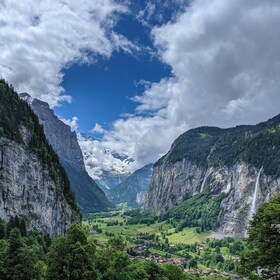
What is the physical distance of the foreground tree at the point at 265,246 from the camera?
1324 inches

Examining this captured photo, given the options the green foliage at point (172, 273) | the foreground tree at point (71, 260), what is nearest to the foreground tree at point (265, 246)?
the foreground tree at point (71, 260)

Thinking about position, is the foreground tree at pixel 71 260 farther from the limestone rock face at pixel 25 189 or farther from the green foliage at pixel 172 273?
the limestone rock face at pixel 25 189

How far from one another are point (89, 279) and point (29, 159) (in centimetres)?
13909

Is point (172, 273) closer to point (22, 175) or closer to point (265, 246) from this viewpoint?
point (265, 246)

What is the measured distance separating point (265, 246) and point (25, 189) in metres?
162

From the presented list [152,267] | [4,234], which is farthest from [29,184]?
[152,267]

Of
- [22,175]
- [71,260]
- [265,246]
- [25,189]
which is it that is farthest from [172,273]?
[22,175]

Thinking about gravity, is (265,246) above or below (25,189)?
below

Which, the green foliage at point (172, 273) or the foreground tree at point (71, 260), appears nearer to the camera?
the foreground tree at point (71, 260)

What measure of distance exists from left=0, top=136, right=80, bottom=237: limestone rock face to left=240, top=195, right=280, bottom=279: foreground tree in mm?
138302

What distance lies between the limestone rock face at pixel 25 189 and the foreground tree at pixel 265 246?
13830cm

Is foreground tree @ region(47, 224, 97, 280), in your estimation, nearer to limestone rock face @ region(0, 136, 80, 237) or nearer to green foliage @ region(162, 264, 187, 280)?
green foliage @ region(162, 264, 187, 280)

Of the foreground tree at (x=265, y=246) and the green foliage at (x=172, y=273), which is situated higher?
the foreground tree at (x=265, y=246)

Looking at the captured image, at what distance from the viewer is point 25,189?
180250mm
